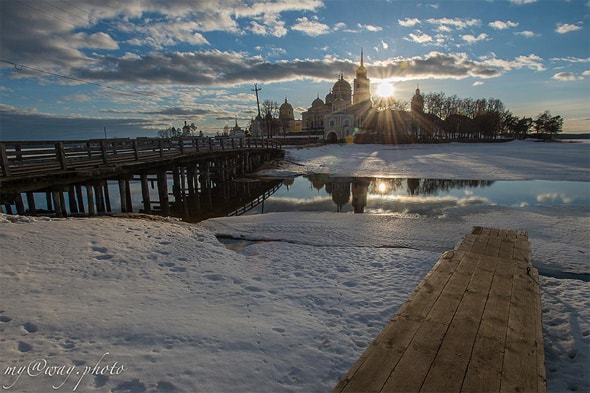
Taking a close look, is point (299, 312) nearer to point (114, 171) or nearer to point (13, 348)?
point (13, 348)

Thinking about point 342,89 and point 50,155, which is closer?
point 50,155

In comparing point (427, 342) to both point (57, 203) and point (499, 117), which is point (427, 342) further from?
point (499, 117)

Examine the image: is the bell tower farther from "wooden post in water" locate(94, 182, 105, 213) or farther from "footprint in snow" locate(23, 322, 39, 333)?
"footprint in snow" locate(23, 322, 39, 333)

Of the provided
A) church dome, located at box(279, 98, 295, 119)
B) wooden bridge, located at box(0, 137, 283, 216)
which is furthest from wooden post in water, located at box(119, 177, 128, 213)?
church dome, located at box(279, 98, 295, 119)

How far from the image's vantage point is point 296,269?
22.4 feet

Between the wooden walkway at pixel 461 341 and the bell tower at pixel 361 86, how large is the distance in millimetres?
97120

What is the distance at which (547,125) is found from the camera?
321 feet

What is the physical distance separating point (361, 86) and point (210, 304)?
99772 millimetres

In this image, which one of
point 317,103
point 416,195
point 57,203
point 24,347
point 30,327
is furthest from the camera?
point 317,103

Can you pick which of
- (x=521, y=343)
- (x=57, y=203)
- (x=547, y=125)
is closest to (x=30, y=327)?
(x=521, y=343)

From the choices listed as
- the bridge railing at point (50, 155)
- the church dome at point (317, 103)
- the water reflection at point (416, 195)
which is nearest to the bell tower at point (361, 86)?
the church dome at point (317, 103)

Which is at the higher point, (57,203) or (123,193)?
(57,203)

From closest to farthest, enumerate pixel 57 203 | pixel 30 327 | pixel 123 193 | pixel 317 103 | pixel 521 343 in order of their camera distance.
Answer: pixel 521 343, pixel 30 327, pixel 57 203, pixel 123 193, pixel 317 103

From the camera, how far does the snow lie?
128 inches
